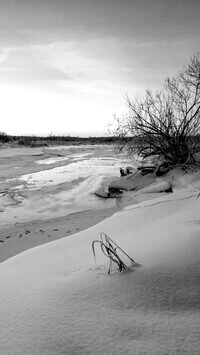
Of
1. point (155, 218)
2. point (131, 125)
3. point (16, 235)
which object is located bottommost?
point (16, 235)

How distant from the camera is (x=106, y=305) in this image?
133cm

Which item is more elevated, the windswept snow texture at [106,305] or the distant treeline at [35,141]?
the distant treeline at [35,141]

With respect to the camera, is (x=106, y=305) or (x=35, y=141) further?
(x=35, y=141)

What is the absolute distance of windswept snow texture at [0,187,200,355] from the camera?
107cm

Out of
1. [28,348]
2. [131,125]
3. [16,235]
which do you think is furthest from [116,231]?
[131,125]

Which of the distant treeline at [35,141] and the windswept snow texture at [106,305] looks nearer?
the windswept snow texture at [106,305]

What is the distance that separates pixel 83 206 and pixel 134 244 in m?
3.17

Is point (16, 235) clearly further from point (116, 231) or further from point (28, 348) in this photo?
point (28, 348)

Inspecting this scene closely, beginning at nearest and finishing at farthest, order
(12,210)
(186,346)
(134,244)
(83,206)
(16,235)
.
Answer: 1. (186,346)
2. (134,244)
3. (16,235)
4. (12,210)
5. (83,206)

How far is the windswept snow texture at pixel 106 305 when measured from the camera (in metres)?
1.07

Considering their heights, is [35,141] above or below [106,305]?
above

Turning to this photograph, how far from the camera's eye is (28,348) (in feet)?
3.52

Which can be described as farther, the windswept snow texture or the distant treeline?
the distant treeline

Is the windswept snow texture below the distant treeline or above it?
below
